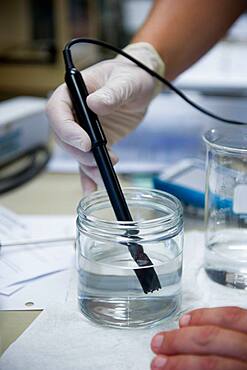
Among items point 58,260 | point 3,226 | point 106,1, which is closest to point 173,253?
point 58,260

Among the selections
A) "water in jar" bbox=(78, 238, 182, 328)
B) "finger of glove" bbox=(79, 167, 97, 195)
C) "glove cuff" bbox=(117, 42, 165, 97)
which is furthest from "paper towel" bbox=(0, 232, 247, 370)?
"glove cuff" bbox=(117, 42, 165, 97)

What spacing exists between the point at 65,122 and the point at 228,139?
18 cm

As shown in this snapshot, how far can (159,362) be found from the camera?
45cm

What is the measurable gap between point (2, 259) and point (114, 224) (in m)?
0.20

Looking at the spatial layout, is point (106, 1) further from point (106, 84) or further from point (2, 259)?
point (2, 259)

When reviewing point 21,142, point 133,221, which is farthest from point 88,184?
→ point 21,142

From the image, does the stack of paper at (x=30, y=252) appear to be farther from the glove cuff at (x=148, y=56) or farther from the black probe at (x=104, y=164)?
the glove cuff at (x=148, y=56)

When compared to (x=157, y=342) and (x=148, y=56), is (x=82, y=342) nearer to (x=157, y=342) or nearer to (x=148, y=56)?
(x=157, y=342)

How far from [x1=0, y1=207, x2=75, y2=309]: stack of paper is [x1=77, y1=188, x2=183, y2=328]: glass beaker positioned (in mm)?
92

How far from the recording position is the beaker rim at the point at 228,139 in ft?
1.96

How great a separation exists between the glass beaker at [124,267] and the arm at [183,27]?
336 millimetres

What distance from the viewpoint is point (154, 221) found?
526 millimetres

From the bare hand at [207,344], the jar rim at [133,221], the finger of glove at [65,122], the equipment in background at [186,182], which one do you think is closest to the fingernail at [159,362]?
the bare hand at [207,344]

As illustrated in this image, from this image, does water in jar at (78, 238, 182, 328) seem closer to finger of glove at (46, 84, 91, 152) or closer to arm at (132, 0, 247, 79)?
finger of glove at (46, 84, 91, 152)
